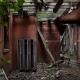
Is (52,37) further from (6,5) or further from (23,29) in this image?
(6,5)

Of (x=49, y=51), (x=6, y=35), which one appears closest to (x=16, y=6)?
(x=6, y=35)

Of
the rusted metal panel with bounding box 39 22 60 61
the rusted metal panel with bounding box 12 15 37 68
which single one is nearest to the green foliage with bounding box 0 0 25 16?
the rusted metal panel with bounding box 12 15 37 68

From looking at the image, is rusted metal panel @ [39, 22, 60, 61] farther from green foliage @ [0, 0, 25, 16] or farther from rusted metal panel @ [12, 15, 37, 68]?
green foliage @ [0, 0, 25, 16]

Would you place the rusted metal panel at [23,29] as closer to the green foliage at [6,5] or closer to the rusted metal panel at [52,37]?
the rusted metal panel at [52,37]

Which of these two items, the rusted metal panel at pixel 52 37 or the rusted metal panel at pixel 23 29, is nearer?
the rusted metal panel at pixel 23 29

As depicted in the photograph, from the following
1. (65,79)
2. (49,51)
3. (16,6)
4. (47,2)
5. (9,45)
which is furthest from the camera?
(49,51)

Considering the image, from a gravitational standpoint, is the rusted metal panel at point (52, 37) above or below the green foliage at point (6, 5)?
below

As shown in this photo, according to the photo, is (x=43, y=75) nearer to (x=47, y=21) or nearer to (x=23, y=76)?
(x=23, y=76)

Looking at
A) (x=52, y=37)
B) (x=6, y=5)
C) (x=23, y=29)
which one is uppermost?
(x=6, y=5)

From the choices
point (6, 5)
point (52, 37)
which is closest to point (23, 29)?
point (52, 37)

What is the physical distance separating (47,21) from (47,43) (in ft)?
3.24

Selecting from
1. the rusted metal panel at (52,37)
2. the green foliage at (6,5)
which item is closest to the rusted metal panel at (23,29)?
the rusted metal panel at (52,37)

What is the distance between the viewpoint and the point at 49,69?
10.2 m

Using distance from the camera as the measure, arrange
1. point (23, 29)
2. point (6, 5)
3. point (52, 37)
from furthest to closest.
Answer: point (52, 37) → point (23, 29) → point (6, 5)
